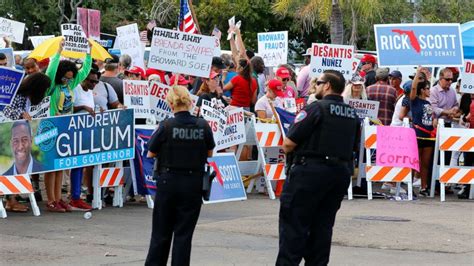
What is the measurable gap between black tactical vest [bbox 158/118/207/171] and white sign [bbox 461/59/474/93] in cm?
878

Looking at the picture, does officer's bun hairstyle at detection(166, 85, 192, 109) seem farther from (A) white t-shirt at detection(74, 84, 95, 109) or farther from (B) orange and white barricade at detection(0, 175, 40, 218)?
(A) white t-shirt at detection(74, 84, 95, 109)

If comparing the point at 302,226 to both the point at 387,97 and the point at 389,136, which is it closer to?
the point at 389,136

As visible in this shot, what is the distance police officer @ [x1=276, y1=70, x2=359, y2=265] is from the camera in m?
9.43

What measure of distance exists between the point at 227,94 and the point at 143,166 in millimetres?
3629

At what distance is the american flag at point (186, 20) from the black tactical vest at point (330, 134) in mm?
10634

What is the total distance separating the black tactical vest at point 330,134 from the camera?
9445 mm

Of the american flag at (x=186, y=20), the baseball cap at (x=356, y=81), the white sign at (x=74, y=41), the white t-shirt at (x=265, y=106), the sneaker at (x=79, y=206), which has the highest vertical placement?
the american flag at (x=186, y=20)

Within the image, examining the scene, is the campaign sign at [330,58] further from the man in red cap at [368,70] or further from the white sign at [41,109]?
the white sign at [41,109]

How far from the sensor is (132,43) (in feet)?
67.8

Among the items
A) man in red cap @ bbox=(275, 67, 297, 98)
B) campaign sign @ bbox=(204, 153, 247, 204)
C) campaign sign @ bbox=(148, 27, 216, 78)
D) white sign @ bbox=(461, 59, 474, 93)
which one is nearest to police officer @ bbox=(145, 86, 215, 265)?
campaign sign @ bbox=(204, 153, 247, 204)

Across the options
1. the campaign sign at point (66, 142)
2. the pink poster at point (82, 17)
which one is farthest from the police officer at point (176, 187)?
the pink poster at point (82, 17)

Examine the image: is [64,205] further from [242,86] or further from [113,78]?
[242,86]

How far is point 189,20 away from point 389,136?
4.83m

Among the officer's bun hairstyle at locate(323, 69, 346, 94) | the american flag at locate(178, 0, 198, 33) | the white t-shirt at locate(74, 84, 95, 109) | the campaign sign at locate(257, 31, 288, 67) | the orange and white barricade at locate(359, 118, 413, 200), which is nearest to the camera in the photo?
the officer's bun hairstyle at locate(323, 69, 346, 94)
